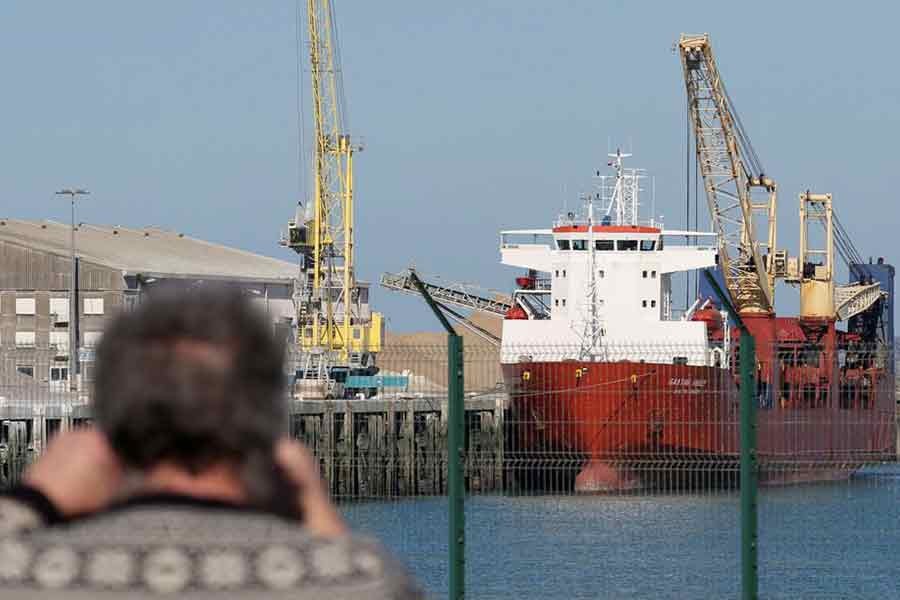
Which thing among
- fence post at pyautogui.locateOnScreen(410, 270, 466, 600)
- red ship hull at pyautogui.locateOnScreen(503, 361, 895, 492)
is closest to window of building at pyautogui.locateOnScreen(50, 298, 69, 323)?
red ship hull at pyautogui.locateOnScreen(503, 361, 895, 492)

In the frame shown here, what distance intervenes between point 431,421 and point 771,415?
10.8ft

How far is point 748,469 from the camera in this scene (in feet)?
29.2

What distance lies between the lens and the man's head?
1.77 meters

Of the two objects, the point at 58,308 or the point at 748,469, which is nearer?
the point at 748,469

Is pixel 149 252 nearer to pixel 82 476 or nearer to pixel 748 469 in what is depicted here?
pixel 748 469

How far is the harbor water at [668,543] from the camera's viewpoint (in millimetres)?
10430

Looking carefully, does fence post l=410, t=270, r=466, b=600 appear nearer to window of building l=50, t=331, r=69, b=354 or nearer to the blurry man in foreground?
the blurry man in foreground

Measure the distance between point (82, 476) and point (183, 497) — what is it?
0.44ft

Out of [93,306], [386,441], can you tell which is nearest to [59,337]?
[93,306]

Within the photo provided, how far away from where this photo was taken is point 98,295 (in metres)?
57.2

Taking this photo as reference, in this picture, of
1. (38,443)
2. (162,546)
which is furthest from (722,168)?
(162,546)

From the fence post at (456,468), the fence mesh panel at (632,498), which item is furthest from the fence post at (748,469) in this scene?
the fence post at (456,468)

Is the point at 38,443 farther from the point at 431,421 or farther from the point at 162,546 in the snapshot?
the point at 162,546

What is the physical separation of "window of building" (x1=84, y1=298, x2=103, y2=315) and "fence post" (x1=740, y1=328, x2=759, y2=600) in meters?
49.6
